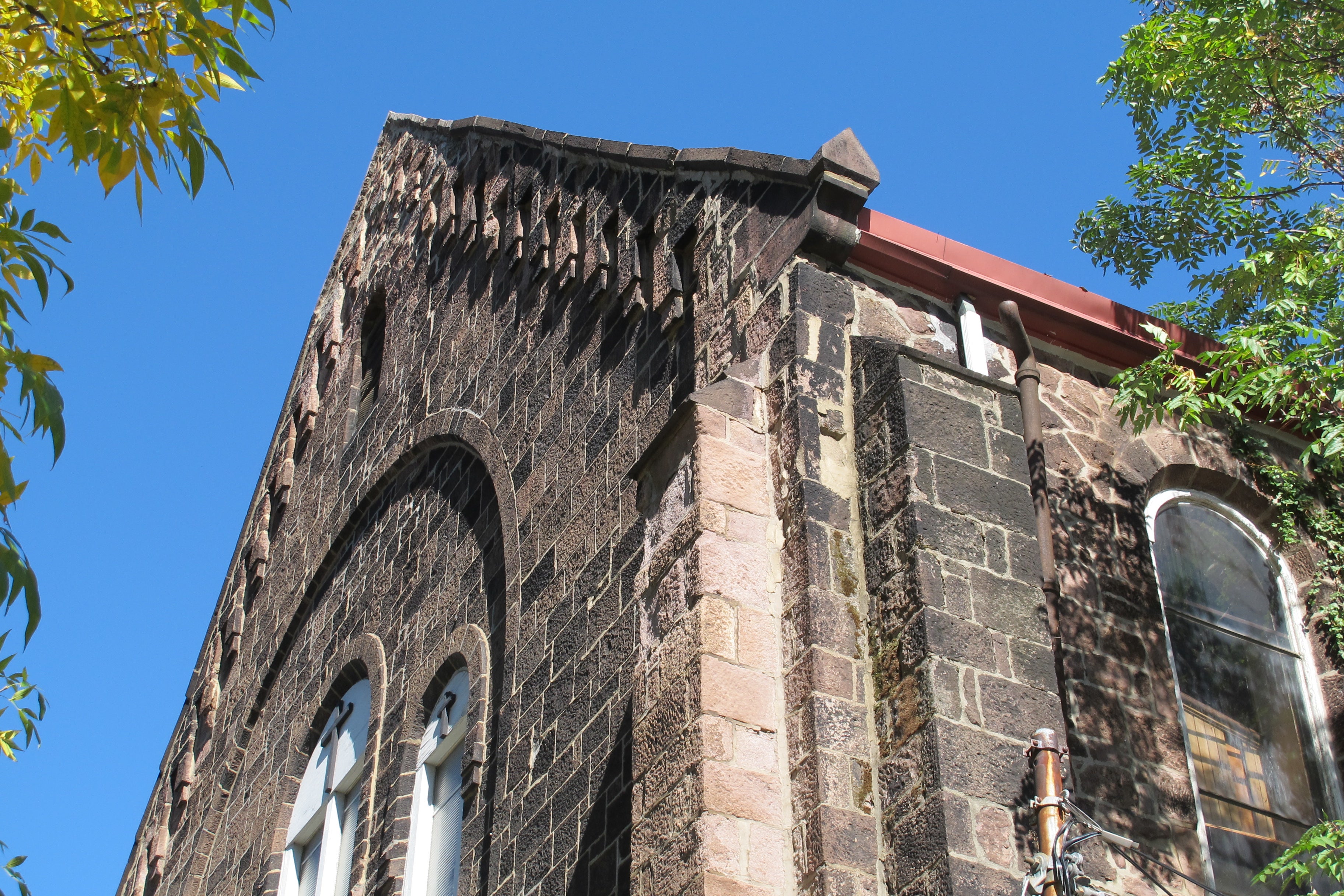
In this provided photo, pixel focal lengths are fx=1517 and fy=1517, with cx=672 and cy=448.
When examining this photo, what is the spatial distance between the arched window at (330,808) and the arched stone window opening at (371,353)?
10.4 feet

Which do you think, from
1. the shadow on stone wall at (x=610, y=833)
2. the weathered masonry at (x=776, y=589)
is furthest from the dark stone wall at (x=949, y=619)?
the shadow on stone wall at (x=610, y=833)

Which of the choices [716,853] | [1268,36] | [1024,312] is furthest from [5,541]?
[1268,36]

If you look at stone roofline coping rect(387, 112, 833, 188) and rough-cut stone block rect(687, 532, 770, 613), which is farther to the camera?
stone roofline coping rect(387, 112, 833, 188)

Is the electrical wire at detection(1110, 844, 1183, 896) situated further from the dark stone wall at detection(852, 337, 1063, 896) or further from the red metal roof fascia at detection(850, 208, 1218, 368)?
the red metal roof fascia at detection(850, 208, 1218, 368)

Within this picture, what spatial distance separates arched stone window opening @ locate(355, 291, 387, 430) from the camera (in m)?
13.9

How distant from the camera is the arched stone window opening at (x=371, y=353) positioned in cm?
1394

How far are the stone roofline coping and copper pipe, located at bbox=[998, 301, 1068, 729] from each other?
0.97 m

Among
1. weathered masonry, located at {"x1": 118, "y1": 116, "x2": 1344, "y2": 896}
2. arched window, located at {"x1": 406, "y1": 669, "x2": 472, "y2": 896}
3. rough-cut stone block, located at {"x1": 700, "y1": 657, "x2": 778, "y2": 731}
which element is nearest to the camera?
weathered masonry, located at {"x1": 118, "y1": 116, "x2": 1344, "y2": 896}

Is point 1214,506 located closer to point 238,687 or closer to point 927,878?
point 927,878

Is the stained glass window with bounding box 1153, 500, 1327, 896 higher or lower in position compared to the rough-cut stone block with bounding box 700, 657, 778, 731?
higher

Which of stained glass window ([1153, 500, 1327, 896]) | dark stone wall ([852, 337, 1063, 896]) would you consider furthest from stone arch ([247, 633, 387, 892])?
stained glass window ([1153, 500, 1327, 896])

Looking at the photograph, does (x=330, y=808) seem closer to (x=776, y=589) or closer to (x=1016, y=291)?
(x=776, y=589)

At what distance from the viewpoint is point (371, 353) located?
14727 mm

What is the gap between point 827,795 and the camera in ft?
17.6
